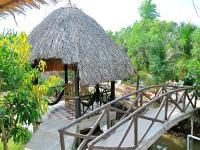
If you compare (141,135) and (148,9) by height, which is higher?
(148,9)

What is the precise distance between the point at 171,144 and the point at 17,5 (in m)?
8.81

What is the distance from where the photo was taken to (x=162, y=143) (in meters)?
9.71

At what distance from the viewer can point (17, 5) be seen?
1.58 m

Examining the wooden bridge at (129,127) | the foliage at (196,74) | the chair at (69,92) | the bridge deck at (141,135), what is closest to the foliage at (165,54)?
the foliage at (196,74)

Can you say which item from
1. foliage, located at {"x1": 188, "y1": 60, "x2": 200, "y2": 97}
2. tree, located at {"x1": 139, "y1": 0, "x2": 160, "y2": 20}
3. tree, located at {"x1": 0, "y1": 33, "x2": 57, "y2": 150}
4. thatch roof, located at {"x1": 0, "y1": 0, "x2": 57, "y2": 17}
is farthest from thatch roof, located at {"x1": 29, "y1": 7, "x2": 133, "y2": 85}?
tree, located at {"x1": 139, "y1": 0, "x2": 160, "y2": 20}

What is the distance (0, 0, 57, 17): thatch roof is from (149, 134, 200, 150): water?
26.6 feet

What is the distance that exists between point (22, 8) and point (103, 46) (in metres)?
6.89

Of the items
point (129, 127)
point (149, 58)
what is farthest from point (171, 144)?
point (129, 127)

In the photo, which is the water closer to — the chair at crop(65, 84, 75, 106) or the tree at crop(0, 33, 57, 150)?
the chair at crop(65, 84, 75, 106)

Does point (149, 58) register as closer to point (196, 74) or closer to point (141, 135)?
point (196, 74)

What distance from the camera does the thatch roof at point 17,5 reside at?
5.04 feet

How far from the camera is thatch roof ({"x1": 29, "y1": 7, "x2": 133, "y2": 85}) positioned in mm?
7570

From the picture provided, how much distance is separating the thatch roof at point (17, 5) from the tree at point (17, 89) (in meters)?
3.06

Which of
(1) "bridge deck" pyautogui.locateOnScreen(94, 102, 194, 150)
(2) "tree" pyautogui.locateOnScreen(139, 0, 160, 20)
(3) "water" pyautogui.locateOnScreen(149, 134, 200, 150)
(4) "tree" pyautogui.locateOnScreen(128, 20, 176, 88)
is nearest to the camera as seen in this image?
(1) "bridge deck" pyautogui.locateOnScreen(94, 102, 194, 150)
